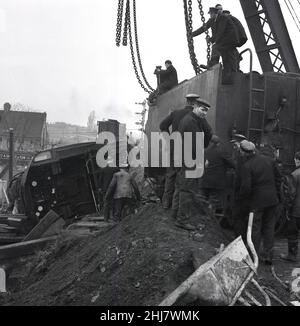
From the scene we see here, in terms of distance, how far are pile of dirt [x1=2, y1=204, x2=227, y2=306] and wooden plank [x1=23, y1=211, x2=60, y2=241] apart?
147 inches

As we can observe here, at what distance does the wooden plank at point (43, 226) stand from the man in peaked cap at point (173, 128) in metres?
4.89

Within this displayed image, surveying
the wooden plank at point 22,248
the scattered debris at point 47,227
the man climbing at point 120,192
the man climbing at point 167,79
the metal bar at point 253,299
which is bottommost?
the wooden plank at point 22,248

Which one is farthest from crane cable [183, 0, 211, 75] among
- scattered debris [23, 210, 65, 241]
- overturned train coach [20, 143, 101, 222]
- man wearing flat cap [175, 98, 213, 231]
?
scattered debris [23, 210, 65, 241]

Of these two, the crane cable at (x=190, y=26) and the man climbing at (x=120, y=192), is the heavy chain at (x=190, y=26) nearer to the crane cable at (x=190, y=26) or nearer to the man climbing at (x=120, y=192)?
the crane cable at (x=190, y=26)

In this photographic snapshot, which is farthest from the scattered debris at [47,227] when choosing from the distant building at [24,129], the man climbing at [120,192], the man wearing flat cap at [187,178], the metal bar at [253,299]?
the distant building at [24,129]

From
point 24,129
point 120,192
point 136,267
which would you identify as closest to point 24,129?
point 24,129

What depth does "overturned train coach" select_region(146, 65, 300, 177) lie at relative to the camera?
9.09 metres

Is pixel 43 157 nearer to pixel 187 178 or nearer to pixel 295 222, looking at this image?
pixel 187 178

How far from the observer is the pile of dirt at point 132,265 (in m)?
5.41

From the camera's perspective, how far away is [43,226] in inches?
472

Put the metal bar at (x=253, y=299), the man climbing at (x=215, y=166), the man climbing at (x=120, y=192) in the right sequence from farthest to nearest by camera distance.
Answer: the man climbing at (x=120, y=192) < the man climbing at (x=215, y=166) < the metal bar at (x=253, y=299)

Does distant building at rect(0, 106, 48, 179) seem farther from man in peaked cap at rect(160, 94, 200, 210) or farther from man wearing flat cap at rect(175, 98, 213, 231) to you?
man wearing flat cap at rect(175, 98, 213, 231)
